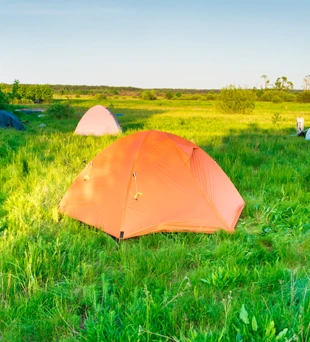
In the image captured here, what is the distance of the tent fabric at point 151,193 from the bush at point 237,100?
1225 inches

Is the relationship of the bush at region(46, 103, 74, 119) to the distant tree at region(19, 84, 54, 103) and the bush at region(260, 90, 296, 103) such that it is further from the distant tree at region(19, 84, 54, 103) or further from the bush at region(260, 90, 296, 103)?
the bush at region(260, 90, 296, 103)

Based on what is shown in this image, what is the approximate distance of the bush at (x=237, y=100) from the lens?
1369 inches

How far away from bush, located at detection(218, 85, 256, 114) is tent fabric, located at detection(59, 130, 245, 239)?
3111cm

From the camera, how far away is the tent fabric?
445 cm

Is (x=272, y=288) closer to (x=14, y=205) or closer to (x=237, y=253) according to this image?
(x=237, y=253)

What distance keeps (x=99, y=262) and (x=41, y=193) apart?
91.4 inches

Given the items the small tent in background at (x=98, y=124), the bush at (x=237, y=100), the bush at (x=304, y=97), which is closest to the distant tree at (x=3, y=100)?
the small tent in background at (x=98, y=124)

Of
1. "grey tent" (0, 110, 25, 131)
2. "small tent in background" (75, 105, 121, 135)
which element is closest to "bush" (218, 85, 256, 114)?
"small tent in background" (75, 105, 121, 135)

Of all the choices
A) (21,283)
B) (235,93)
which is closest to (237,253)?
(21,283)

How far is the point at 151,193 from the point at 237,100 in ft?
106

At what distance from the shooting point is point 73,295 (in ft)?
10.1

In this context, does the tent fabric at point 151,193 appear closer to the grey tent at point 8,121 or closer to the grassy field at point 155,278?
the grassy field at point 155,278

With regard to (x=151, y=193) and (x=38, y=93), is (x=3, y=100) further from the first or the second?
(x=38, y=93)

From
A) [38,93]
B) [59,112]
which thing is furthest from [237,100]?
[38,93]
